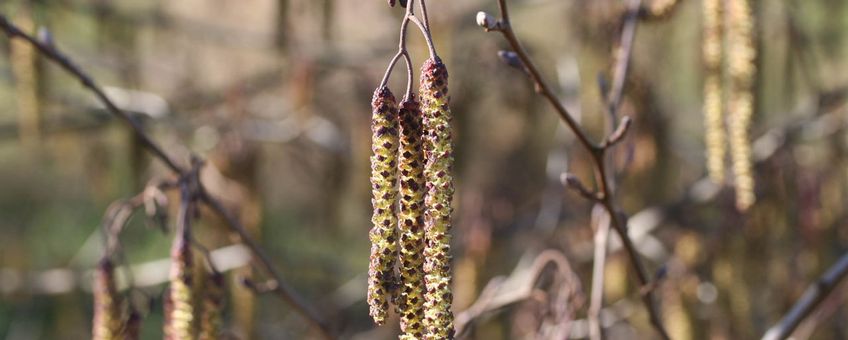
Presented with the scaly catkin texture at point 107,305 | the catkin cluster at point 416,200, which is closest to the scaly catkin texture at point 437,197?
the catkin cluster at point 416,200

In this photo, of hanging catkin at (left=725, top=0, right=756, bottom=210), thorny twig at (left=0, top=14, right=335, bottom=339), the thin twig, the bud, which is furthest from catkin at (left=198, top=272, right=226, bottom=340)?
the thin twig

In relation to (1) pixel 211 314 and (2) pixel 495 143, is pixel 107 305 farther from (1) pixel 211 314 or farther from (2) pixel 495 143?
(2) pixel 495 143

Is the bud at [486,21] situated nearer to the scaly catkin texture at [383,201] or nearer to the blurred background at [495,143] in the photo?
the scaly catkin texture at [383,201]

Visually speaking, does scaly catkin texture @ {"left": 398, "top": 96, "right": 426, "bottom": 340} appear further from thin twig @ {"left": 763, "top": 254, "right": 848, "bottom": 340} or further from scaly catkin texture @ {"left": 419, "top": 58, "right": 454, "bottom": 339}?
thin twig @ {"left": 763, "top": 254, "right": 848, "bottom": 340}

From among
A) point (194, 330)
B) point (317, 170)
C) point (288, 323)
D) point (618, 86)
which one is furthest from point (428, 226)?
point (288, 323)

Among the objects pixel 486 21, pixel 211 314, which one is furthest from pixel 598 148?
pixel 211 314

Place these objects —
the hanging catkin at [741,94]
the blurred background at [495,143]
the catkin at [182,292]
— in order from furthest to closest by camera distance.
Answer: the blurred background at [495,143]
the hanging catkin at [741,94]
the catkin at [182,292]
